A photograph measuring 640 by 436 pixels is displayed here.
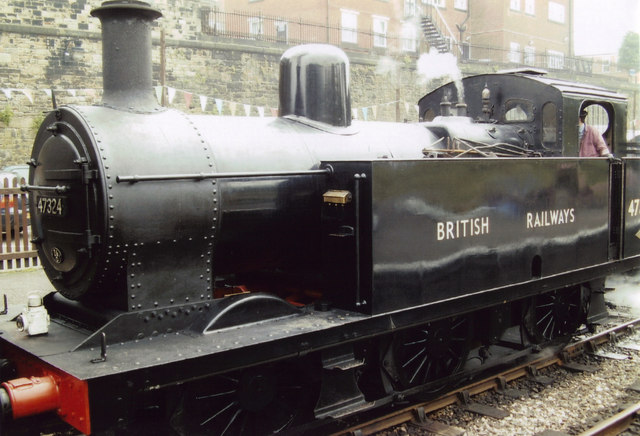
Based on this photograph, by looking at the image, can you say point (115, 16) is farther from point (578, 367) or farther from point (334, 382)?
point (578, 367)

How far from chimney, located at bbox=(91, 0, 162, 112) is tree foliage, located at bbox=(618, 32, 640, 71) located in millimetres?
51491

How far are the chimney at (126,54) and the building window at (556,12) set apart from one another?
4034 cm

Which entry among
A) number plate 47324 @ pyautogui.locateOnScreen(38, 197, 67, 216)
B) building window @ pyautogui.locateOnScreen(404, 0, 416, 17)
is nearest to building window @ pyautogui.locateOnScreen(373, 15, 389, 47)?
building window @ pyautogui.locateOnScreen(404, 0, 416, 17)

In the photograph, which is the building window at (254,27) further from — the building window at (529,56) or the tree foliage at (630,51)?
the tree foliage at (630,51)

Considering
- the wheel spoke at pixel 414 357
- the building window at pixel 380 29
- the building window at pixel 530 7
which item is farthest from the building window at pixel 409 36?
the wheel spoke at pixel 414 357

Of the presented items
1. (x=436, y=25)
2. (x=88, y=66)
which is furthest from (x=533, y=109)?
(x=436, y=25)

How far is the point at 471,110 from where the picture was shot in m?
6.94

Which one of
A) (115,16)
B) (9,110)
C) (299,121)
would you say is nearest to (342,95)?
(299,121)

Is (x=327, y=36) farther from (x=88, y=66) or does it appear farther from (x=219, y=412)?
(x=219, y=412)

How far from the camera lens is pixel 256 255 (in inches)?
173

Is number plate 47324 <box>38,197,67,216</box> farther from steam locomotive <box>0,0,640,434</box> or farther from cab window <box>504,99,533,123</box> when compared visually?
cab window <box>504,99,533,123</box>

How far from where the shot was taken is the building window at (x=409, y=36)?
Result: 1222 inches

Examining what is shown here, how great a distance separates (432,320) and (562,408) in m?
1.48

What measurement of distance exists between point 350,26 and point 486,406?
2516 centimetres
